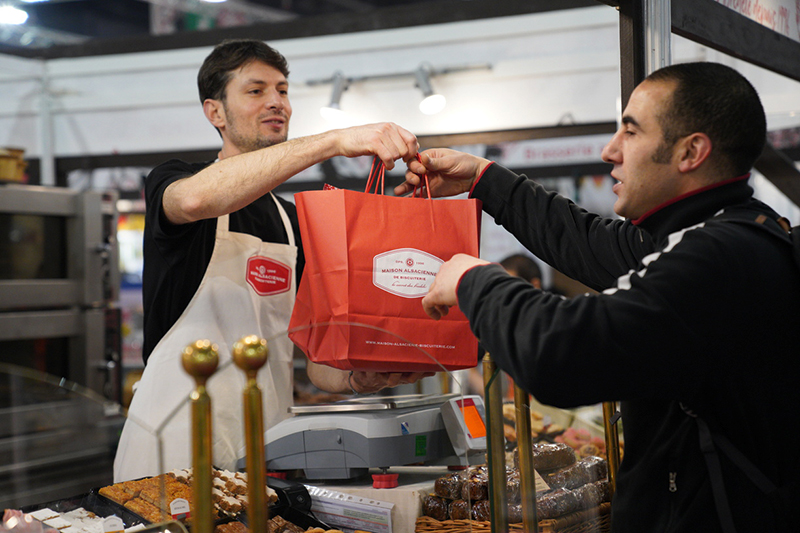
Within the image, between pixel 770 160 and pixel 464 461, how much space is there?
7.51ft

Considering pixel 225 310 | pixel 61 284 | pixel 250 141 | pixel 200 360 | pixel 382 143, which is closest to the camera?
pixel 200 360

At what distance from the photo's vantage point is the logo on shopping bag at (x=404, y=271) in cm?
144

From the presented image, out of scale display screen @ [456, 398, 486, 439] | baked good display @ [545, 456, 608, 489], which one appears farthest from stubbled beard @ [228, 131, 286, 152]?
baked good display @ [545, 456, 608, 489]

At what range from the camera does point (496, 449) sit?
47.8 inches

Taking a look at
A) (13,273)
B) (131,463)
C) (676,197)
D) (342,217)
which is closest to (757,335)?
(676,197)

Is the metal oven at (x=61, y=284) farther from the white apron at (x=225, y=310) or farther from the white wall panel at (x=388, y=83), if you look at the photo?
the white apron at (x=225, y=310)

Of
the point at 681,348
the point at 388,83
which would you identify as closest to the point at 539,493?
the point at 681,348

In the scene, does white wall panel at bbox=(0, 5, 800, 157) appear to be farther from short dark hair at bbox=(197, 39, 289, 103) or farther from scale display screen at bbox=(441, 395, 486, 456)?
scale display screen at bbox=(441, 395, 486, 456)

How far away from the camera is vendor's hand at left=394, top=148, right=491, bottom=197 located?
5.70 feet

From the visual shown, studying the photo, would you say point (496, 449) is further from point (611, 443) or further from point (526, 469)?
point (611, 443)

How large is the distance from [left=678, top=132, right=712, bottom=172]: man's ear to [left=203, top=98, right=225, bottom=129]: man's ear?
A: 1439 mm

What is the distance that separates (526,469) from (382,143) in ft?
2.45

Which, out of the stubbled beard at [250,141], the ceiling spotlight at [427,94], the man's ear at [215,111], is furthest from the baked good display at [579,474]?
the ceiling spotlight at [427,94]

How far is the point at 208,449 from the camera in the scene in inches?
33.1
